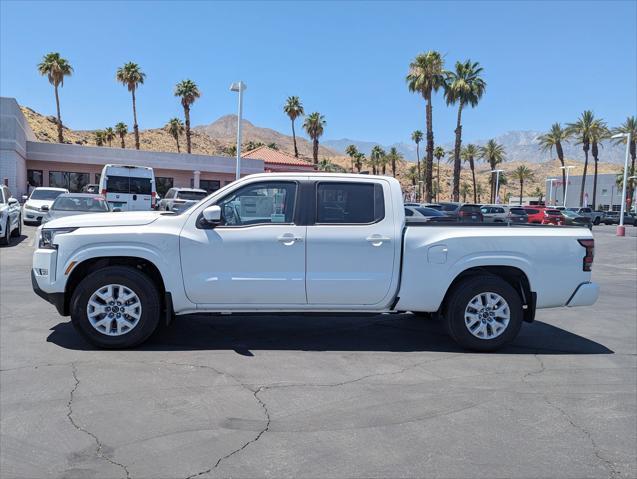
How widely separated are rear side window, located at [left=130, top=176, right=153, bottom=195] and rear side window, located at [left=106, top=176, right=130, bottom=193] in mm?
185

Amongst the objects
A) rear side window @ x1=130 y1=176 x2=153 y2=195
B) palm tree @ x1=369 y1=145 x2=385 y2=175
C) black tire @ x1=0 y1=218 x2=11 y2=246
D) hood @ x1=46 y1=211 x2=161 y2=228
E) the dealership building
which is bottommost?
black tire @ x1=0 y1=218 x2=11 y2=246

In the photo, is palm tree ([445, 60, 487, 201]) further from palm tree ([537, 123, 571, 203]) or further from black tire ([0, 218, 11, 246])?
black tire ([0, 218, 11, 246])

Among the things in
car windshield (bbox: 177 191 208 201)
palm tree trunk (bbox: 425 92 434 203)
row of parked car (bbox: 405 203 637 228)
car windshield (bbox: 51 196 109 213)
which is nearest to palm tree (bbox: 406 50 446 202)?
palm tree trunk (bbox: 425 92 434 203)

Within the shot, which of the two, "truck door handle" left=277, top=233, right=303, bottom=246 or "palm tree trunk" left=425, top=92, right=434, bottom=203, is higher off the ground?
"palm tree trunk" left=425, top=92, right=434, bottom=203

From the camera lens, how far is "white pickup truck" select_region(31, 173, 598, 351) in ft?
19.0

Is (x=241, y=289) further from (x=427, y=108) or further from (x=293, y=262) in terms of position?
(x=427, y=108)

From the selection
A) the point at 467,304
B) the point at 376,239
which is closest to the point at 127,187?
the point at 376,239

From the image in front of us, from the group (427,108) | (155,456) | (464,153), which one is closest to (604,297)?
(155,456)

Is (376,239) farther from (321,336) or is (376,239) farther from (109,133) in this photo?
(109,133)

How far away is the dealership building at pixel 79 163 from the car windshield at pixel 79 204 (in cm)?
1985

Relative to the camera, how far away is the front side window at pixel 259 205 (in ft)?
19.6

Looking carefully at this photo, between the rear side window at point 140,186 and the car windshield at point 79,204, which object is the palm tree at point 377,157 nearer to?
the rear side window at point 140,186

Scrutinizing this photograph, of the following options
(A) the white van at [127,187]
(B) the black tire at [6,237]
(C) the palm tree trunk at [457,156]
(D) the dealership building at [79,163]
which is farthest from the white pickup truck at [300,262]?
(C) the palm tree trunk at [457,156]

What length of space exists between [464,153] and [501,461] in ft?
297
